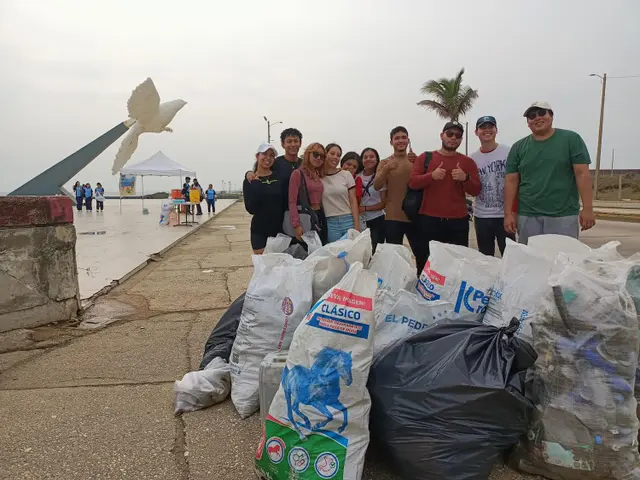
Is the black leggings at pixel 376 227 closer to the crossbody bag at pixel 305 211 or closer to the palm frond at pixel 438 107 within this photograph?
the crossbody bag at pixel 305 211

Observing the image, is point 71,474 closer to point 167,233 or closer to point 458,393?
point 458,393

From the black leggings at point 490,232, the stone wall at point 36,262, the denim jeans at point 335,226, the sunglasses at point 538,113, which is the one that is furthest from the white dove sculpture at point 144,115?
the sunglasses at point 538,113

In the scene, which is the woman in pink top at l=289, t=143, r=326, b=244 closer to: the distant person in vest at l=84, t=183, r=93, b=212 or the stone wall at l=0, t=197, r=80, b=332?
the stone wall at l=0, t=197, r=80, b=332

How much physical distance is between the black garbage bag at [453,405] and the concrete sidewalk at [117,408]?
0.20 metres

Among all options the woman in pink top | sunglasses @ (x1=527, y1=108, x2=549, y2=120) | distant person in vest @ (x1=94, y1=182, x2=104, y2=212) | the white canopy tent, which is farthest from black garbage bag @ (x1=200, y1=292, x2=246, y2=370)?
distant person in vest @ (x1=94, y1=182, x2=104, y2=212)

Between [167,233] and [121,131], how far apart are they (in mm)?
7780

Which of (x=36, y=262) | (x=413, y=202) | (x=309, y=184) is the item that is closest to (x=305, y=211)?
(x=309, y=184)

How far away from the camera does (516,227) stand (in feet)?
11.8

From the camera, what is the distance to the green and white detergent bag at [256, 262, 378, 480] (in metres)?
1.77

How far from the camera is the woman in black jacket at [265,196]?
3794mm

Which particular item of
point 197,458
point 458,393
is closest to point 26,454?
point 197,458

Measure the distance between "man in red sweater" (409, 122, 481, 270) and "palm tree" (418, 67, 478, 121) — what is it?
1041 inches

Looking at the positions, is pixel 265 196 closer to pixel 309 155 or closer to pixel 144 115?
pixel 309 155

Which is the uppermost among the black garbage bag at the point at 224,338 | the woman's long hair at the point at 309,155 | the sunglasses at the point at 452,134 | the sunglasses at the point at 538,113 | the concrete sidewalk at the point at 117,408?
the sunglasses at the point at 538,113
